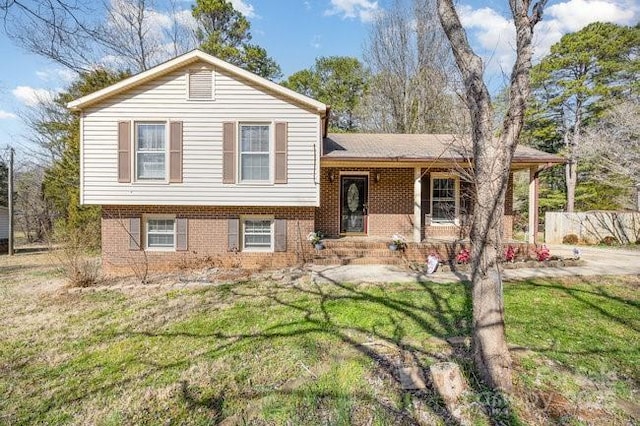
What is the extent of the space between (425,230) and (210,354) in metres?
8.72

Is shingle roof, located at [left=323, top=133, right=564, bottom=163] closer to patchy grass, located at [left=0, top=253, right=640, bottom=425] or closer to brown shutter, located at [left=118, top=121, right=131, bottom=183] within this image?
patchy grass, located at [left=0, top=253, right=640, bottom=425]

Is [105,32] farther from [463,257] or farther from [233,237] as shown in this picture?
[463,257]

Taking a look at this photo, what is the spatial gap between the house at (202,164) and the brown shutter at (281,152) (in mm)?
27

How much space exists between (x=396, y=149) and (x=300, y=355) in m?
8.38

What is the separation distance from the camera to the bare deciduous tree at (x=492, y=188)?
3.33 m

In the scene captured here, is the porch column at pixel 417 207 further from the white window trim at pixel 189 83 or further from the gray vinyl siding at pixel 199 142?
the white window trim at pixel 189 83

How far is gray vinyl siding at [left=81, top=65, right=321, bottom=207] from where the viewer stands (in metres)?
8.98

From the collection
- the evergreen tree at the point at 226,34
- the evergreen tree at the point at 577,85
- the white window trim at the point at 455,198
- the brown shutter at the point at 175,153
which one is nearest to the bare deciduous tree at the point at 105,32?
the evergreen tree at the point at 226,34

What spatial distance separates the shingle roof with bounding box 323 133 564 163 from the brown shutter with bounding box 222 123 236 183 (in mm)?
2585

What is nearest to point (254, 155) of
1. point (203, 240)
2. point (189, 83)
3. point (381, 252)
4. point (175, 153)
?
point (175, 153)

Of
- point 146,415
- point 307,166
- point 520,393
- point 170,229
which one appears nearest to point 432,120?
point 307,166

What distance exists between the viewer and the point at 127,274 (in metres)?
9.08

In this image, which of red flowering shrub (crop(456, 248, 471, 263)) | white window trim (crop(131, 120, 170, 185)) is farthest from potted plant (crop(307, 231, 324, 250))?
white window trim (crop(131, 120, 170, 185))

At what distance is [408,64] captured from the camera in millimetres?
21094
